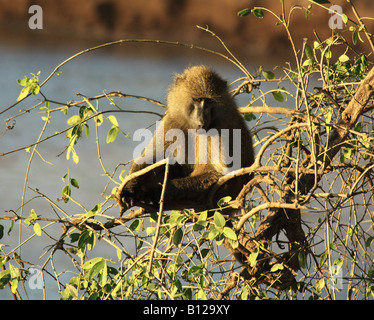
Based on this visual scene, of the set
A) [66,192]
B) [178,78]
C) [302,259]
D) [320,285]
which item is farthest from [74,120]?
[320,285]

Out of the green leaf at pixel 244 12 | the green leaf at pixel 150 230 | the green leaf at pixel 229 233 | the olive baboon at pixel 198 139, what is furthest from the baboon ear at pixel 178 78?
the green leaf at pixel 229 233

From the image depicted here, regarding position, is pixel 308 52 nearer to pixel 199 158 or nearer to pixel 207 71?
pixel 207 71

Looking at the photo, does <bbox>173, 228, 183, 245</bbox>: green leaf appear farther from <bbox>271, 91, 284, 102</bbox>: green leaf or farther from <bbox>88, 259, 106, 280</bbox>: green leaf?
<bbox>271, 91, 284, 102</bbox>: green leaf

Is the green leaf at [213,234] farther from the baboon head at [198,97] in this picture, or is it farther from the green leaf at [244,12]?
the baboon head at [198,97]

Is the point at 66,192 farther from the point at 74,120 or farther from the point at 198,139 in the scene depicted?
the point at 198,139

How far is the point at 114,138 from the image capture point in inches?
106

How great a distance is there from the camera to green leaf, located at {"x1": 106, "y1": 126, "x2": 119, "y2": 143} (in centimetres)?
269

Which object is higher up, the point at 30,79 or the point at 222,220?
the point at 30,79

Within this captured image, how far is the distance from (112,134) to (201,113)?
102cm

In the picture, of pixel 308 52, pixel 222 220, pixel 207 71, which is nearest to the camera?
pixel 222 220

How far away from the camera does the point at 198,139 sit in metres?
3.78

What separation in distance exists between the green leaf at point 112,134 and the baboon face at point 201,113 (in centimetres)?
95

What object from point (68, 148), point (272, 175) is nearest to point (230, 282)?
point (272, 175)

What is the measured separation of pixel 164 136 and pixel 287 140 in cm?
97
